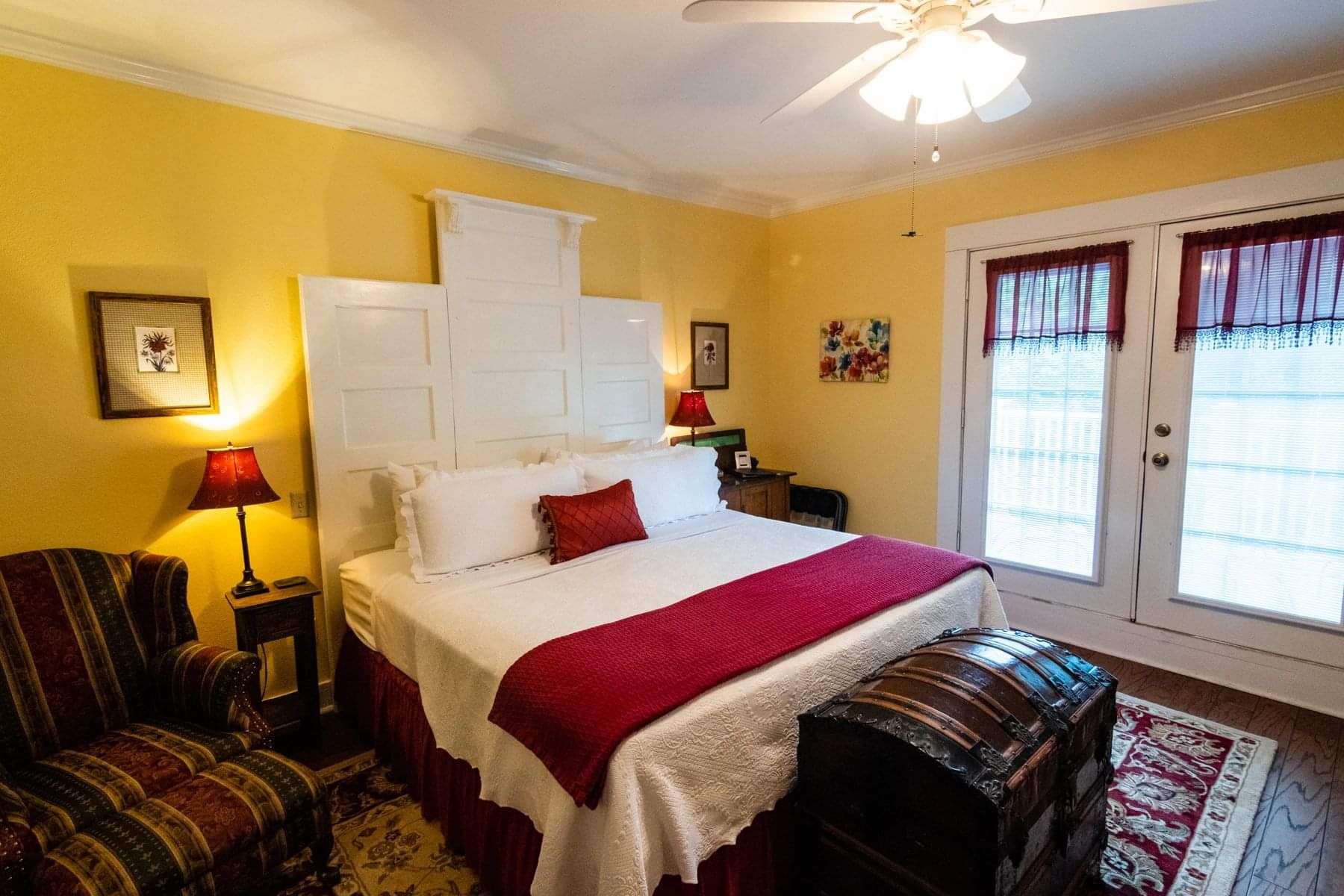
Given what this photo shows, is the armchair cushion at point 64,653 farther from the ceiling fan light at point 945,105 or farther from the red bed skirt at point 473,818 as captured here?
the ceiling fan light at point 945,105

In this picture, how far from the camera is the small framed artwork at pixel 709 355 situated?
4.24 meters

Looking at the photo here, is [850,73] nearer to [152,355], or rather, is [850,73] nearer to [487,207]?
[487,207]

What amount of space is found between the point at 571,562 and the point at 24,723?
1.63 metres

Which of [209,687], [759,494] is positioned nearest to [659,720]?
[209,687]

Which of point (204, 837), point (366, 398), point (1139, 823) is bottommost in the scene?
point (1139, 823)

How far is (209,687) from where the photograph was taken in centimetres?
194

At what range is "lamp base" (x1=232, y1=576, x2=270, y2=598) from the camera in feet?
7.93

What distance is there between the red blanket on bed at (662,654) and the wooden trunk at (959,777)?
0.26 metres

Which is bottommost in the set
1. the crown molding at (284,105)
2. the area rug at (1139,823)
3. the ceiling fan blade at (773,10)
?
the area rug at (1139,823)

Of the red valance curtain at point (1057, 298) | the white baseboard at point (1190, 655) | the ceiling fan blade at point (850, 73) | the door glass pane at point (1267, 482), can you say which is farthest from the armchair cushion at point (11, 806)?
the door glass pane at point (1267, 482)

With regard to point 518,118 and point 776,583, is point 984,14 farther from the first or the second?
point 518,118

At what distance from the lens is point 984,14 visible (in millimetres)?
1529

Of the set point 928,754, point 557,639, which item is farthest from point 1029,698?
point 557,639

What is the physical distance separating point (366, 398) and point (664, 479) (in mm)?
1407
